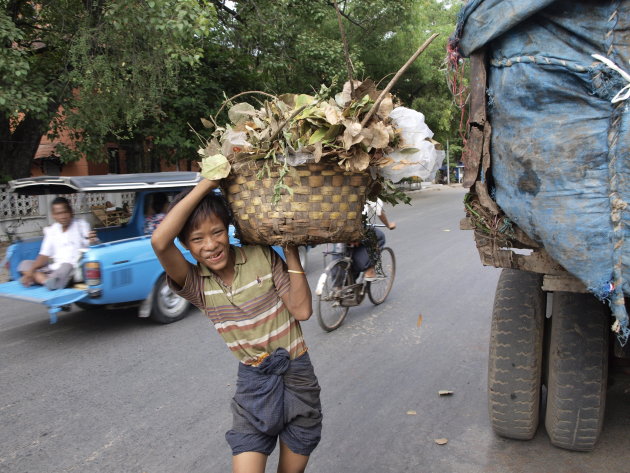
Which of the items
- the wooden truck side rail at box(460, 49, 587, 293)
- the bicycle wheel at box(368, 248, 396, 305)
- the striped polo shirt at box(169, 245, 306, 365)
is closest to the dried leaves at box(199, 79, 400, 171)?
the wooden truck side rail at box(460, 49, 587, 293)

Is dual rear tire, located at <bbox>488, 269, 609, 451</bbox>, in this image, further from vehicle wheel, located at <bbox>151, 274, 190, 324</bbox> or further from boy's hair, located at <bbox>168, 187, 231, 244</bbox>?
vehicle wheel, located at <bbox>151, 274, 190, 324</bbox>

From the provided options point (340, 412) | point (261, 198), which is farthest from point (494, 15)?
point (340, 412)

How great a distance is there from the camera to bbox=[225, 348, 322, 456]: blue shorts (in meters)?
2.04

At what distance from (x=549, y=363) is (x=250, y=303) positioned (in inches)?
77.9

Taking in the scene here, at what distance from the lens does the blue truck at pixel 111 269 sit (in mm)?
5238

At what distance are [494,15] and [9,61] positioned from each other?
328 inches

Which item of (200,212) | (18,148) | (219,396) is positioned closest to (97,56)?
(18,148)

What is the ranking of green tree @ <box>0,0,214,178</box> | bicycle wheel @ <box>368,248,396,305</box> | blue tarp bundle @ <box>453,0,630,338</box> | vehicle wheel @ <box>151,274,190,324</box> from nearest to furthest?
blue tarp bundle @ <box>453,0,630,338</box>
vehicle wheel @ <box>151,274,190,324</box>
bicycle wheel @ <box>368,248,396,305</box>
green tree @ <box>0,0,214,178</box>

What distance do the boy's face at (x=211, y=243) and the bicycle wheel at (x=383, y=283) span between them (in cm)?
414

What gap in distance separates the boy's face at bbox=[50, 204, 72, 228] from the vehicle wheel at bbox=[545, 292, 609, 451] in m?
5.00

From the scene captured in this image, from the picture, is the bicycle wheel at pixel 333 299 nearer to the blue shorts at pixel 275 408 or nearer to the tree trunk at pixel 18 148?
the blue shorts at pixel 275 408

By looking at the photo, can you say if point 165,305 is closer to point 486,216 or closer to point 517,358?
point 517,358

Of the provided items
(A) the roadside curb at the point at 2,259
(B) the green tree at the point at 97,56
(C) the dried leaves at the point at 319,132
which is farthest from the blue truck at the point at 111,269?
(C) the dried leaves at the point at 319,132

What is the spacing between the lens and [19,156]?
40.9ft
